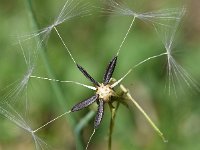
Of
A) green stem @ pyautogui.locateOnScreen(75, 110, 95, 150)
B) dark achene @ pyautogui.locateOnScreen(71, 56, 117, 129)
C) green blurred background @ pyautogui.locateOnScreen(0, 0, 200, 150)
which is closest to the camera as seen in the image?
dark achene @ pyautogui.locateOnScreen(71, 56, 117, 129)

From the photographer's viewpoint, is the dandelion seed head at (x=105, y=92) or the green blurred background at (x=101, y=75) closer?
the dandelion seed head at (x=105, y=92)

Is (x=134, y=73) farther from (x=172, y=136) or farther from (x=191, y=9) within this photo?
(x=191, y=9)

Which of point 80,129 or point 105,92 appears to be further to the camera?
point 80,129

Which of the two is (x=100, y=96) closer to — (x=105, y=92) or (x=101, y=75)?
(x=105, y=92)

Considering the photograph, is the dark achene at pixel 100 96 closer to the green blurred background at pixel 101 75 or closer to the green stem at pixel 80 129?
the green stem at pixel 80 129

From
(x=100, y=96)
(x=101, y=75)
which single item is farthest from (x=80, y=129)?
(x=101, y=75)

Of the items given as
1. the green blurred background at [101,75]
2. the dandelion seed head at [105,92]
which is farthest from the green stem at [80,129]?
the green blurred background at [101,75]

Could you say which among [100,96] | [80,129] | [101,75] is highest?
[101,75]

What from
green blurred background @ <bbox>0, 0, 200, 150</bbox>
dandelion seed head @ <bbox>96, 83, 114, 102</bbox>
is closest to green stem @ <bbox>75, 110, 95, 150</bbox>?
dandelion seed head @ <bbox>96, 83, 114, 102</bbox>

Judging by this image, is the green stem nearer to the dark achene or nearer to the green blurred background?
the dark achene
